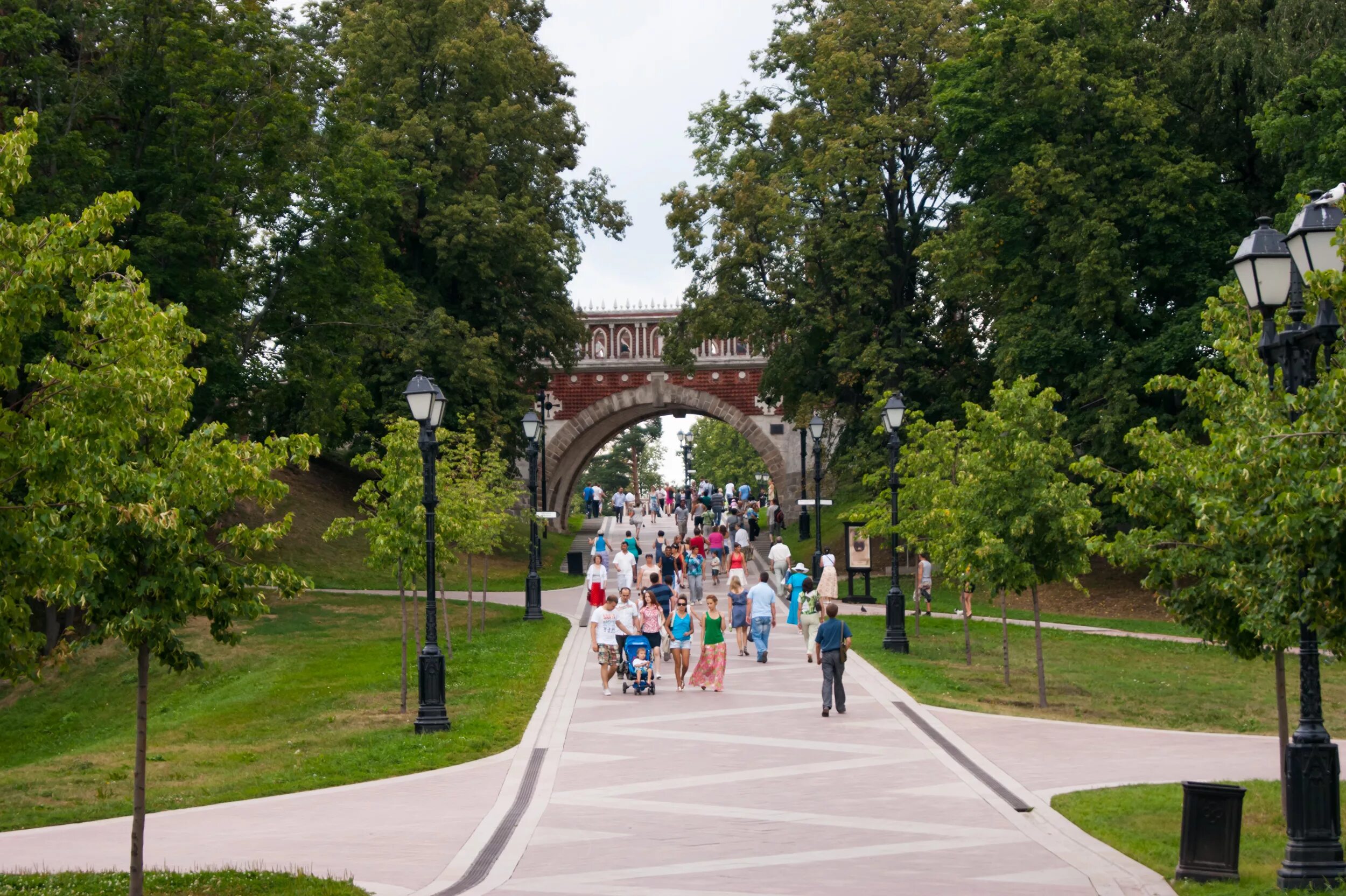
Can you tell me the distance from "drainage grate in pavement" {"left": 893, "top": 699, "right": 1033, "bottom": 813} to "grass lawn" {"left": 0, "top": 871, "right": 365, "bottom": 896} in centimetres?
596

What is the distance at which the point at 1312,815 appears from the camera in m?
9.88

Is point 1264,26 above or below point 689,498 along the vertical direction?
above

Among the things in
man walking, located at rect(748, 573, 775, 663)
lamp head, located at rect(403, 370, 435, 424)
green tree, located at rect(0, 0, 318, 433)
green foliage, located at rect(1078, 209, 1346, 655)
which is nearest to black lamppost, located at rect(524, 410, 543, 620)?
green tree, located at rect(0, 0, 318, 433)

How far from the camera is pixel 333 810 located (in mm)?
13359

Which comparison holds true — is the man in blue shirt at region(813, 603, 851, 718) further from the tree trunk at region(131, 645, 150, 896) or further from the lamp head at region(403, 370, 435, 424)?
the tree trunk at region(131, 645, 150, 896)

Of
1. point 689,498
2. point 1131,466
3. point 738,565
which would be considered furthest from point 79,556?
point 689,498

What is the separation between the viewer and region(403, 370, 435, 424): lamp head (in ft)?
60.2

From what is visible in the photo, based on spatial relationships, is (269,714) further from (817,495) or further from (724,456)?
(724,456)

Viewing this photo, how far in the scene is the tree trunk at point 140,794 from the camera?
30.7 feet

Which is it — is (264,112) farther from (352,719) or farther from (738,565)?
(352,719)

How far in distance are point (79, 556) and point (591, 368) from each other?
47.6 metres

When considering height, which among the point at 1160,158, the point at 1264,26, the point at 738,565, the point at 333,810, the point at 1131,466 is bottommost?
the point at 333,810

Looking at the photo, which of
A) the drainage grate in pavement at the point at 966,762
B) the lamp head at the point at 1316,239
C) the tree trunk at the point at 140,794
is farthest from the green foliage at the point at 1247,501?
the tree trunk at the point at 140,794

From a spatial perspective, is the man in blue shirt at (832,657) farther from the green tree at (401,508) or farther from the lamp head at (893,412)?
the lamp head at (893,412)
